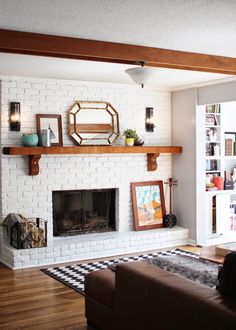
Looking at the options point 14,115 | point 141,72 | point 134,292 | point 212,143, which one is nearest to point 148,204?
point 212,143

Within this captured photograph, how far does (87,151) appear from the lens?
703 centimetres

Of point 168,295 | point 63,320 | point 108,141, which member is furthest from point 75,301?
point 108,141

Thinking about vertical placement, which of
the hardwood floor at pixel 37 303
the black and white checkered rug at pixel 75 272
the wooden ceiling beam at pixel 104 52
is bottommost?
the hardwood floor at pixel 37 303

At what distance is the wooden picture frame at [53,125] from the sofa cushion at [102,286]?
9.98 ft

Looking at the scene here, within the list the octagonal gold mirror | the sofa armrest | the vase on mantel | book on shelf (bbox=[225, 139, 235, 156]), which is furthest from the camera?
book on shelf (bbox=[225, 139, 235, 156])

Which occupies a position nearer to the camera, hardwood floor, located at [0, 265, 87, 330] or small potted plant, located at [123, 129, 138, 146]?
hardwood floor, located at [0, 265, 87, 330]

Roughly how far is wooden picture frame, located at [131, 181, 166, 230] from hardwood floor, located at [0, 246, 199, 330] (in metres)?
2.08

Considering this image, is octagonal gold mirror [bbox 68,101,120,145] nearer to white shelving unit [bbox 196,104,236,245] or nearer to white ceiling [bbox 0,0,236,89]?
white shelving unit [bbox 196,104,236,245]

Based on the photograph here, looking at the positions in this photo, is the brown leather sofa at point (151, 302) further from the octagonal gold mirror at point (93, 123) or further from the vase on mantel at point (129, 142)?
the vase on mantel at point (129, 142)

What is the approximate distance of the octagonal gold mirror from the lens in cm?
725

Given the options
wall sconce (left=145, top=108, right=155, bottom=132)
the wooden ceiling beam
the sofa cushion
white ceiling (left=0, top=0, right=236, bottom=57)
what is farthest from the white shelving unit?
the sofa cushion

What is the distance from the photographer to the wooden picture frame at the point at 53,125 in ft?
22.9

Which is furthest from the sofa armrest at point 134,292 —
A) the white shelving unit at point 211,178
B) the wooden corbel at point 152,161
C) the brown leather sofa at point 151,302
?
the wooden corbel at point 152,161

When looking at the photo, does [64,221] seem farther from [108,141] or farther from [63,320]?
[63,320]
